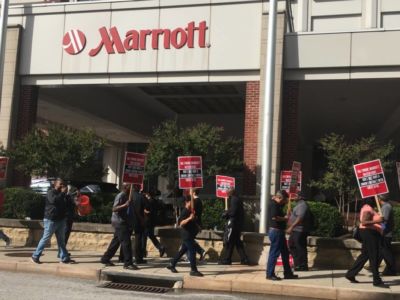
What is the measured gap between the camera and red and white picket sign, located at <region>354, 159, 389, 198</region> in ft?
34.4

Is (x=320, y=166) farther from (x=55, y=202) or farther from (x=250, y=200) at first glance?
(x=55, y=202)

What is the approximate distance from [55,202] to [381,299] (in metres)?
6.57

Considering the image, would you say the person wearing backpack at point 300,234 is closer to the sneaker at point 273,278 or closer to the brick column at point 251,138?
the sneaker at point 273,278

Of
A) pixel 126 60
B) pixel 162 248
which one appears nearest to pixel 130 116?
pixel 126 60

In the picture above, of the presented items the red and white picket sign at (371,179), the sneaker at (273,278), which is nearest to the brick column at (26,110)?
the sneaker at (273,278)

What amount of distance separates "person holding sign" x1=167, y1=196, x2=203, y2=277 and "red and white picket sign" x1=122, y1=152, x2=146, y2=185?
6.05 ft

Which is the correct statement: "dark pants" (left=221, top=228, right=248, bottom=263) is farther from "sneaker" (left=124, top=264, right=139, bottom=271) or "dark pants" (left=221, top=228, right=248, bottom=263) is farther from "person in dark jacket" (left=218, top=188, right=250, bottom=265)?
"sneaker" (left=124, top=264, right=139, bottom=271)

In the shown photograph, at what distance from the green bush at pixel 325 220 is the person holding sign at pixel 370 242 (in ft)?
8.47

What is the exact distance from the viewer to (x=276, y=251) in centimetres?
1005

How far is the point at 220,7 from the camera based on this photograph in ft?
51.8

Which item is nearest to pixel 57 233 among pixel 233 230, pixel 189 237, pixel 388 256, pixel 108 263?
pixel 108 263

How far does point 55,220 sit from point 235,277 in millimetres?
3919

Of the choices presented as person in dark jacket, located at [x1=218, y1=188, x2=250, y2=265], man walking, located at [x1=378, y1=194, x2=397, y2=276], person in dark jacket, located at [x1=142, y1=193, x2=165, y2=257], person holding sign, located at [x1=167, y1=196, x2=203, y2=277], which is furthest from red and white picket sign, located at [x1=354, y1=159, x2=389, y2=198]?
person in dark jacket, located at [x1=142, y1=193, x2=165, y2=257]

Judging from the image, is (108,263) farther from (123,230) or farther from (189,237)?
(189,237)
